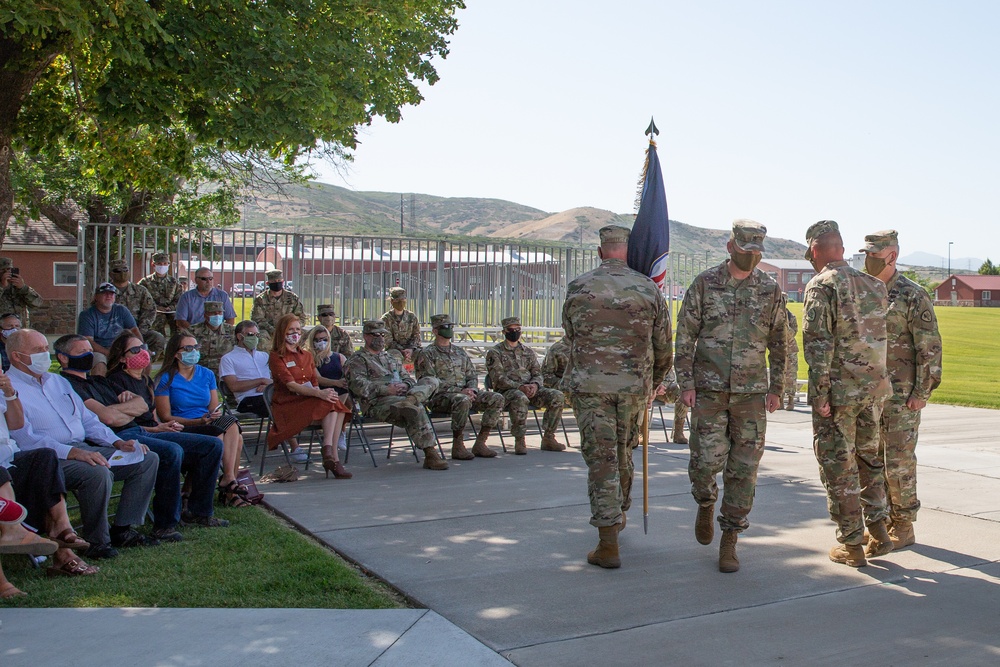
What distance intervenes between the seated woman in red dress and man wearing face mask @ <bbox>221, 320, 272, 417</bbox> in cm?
58

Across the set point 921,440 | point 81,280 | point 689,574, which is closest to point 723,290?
point 689,574

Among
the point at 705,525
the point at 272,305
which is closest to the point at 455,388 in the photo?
the point at 272,305

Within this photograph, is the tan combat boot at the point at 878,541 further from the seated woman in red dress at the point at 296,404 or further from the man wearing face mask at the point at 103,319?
the man wearing face mask at the point at 103,319

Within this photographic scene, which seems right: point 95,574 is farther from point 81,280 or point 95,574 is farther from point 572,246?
point 572,246

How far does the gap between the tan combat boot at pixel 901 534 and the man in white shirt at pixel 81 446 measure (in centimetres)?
494

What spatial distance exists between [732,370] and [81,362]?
4469 millimetres

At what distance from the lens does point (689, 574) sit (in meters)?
5.68

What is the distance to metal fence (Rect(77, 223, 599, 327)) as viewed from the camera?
12.3m

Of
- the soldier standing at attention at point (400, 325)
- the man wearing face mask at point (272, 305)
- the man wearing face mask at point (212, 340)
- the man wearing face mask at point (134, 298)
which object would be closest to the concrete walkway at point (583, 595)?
the man wearing face mask at point (212, 340)

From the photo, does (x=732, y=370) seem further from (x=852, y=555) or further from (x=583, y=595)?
(x=583, y=595)

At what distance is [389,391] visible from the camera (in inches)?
384

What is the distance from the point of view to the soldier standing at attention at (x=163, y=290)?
11.9m

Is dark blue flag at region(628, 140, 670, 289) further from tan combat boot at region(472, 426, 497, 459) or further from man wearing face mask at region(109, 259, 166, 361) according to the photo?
man wearing face mask at region(109, 259, 166, 361)

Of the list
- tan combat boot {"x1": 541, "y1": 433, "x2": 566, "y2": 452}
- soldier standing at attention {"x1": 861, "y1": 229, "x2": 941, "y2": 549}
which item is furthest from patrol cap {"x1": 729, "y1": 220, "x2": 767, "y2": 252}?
tan combat boot {"x1": 541, "y1": 433, "x2": 566, "y2": 452}
